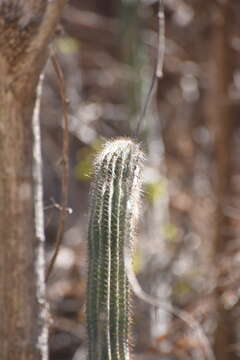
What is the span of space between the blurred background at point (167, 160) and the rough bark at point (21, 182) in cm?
115

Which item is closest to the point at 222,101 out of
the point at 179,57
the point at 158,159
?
the point at 158,159

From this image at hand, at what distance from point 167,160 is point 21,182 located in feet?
15.3

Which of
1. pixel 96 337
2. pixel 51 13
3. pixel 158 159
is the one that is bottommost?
pixel 96 337

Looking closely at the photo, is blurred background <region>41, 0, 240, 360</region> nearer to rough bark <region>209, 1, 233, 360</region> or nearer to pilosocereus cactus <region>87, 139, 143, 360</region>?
rough bark <region>209, 1, 233, 360</region>

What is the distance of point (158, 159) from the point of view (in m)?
5.44

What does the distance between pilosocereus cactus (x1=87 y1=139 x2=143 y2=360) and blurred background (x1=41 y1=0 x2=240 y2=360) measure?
5.04ft

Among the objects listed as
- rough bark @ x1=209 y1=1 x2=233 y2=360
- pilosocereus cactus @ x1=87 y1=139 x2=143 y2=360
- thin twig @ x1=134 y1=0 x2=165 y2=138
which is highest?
rough bark @ x1=209 y1=1 x2=233 y2=360

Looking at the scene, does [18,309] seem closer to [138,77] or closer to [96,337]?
[96,337]

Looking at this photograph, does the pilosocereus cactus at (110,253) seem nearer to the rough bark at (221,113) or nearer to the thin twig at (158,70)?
the thin twig at (158,70)

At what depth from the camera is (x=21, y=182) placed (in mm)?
2316

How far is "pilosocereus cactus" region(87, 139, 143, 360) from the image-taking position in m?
1.93

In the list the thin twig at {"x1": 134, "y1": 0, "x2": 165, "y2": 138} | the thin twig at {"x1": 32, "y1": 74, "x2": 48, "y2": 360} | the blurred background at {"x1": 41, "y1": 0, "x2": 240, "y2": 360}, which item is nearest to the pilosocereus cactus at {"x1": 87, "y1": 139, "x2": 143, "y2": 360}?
the thin twig at {"x1": 134, "y1": 0, "x2": 165, "y2": 138}

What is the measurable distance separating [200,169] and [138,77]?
2.17 metres

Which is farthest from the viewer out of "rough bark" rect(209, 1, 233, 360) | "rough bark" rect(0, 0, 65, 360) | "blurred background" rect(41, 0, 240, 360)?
"rough bark" rect(209, 1, 233, 360)
